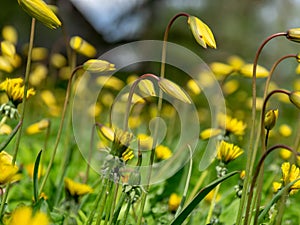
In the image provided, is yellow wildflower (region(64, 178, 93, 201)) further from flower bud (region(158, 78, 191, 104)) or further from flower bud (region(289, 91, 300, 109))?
flower bud (region(289, 91, 300, 109))

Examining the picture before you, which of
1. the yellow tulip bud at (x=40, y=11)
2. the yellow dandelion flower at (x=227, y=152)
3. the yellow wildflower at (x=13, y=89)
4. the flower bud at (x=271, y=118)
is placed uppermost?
the yellow tulip bud at (x=40, y=11)

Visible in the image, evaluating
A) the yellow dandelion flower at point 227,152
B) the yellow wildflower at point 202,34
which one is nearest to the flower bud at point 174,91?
the yellow wildflower at point 202,34

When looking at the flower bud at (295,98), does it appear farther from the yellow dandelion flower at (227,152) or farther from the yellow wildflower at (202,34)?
the yellow dandelion flower at (227,152)

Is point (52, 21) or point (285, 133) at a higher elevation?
point (52, 21)

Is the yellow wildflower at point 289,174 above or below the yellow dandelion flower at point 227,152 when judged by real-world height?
above

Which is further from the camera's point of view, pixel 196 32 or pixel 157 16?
pixel 157 16

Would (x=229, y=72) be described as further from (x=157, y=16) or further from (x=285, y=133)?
(x=157, y=16)

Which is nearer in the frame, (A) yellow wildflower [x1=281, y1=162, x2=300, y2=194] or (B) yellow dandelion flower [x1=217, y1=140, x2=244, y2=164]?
(A) yellow wildflower [x1=281, y1=162, x2=300, y2=194]

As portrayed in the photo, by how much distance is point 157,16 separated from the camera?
7359 mm

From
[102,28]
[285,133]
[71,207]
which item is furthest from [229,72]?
[102,28]

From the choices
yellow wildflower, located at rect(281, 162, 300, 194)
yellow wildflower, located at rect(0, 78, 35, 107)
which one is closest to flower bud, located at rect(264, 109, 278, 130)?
yellow wildflower, located at rect(281, 162, 300, 194)

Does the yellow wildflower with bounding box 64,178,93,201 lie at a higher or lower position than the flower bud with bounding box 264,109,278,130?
lower

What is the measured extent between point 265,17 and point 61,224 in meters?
8.00

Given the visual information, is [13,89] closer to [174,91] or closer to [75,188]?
[75,188]
